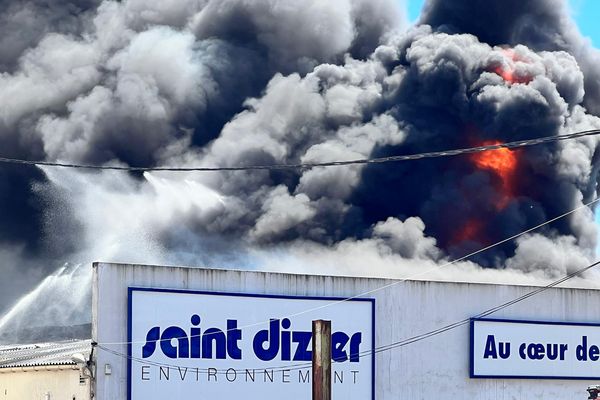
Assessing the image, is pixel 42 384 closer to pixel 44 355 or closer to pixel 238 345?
pixel 44 355

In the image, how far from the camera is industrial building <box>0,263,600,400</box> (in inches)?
1196

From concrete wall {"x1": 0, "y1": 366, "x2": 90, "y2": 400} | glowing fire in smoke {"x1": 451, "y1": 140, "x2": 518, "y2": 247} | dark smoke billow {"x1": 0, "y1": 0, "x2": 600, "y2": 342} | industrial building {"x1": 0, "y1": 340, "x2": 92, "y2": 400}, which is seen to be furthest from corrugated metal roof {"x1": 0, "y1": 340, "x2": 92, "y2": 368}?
glowing fire in smoke {"x1": 451, "y1": 140, "x2": 518, "y2": 247}

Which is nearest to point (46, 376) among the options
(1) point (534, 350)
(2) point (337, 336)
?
(2) point (337, 336)

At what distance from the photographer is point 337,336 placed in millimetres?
33031

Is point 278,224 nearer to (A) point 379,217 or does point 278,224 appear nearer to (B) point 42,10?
(A) point 379,217

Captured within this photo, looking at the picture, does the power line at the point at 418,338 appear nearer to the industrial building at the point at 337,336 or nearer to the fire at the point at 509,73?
the industrial building at the point at 337,336

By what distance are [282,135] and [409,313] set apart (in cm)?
3751

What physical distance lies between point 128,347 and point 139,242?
1376 inches

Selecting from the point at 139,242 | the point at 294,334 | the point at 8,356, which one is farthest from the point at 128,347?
the point at 139,242

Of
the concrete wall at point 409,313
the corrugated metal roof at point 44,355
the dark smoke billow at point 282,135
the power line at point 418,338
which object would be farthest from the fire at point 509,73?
the corrugated metal roof at point 44,355

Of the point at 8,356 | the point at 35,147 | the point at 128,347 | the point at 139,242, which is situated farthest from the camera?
the point at 35,147

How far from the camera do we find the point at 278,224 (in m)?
65.5

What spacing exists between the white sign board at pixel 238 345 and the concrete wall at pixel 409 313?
0.31 m

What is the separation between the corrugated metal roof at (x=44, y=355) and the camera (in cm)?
3406
